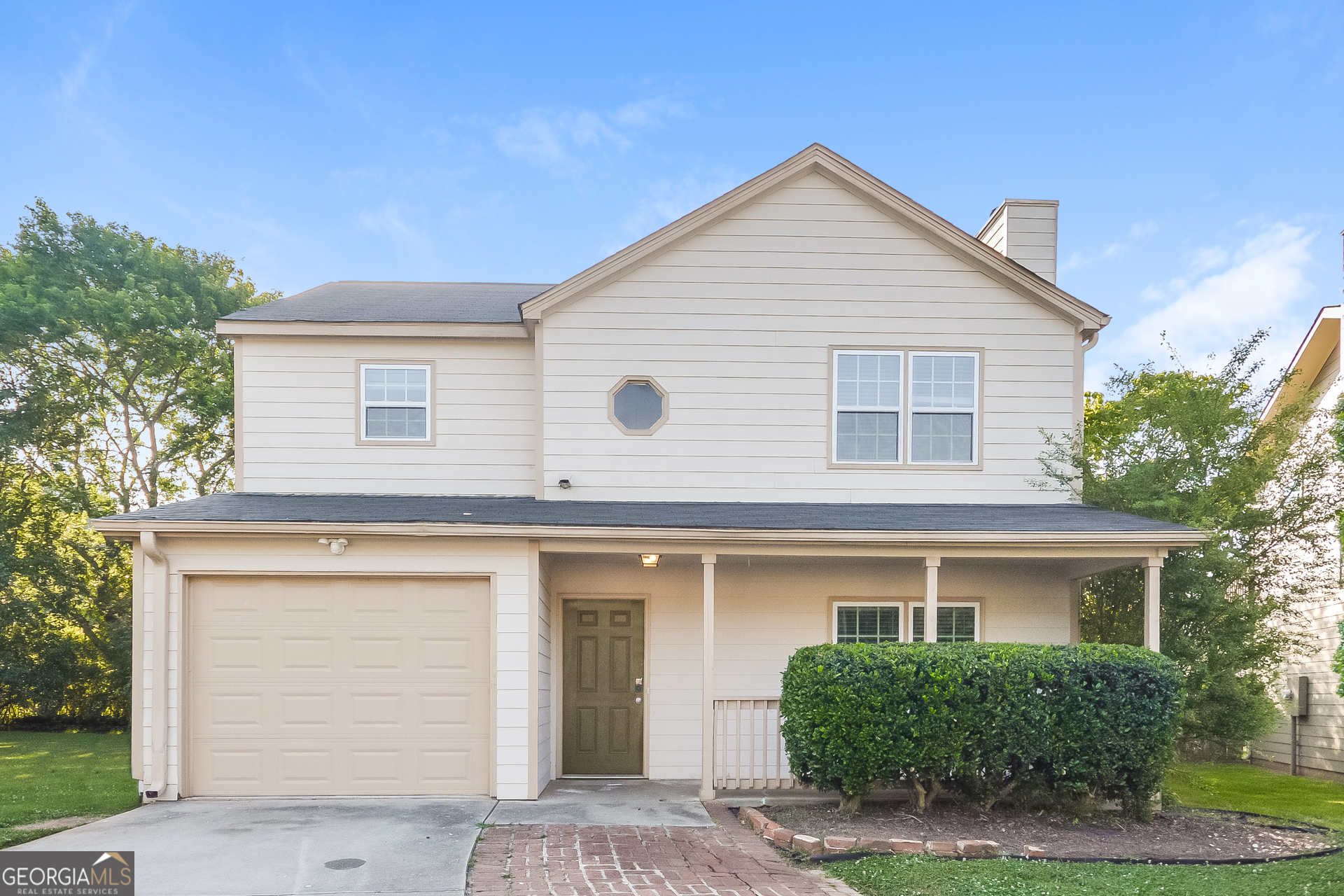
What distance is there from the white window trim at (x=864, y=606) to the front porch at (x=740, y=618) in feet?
0.04

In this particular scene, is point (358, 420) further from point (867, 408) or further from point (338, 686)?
point (867, 408)

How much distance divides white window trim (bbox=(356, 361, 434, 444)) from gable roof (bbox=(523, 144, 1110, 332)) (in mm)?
1542

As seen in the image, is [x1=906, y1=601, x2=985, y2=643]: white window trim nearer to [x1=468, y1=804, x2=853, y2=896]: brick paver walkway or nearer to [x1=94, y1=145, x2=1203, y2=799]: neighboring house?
[x1=94, y1=145, x2=1203, y2=799]: neighboring house

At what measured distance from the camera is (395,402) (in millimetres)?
9805

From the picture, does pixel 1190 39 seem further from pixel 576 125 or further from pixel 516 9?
pixel 576 125

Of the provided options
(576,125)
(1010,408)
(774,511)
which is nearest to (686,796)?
(774,511)

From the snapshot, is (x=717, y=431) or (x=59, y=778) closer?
(x=717, y=431)

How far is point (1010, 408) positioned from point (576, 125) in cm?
1695

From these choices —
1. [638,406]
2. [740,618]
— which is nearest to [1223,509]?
[740,618]

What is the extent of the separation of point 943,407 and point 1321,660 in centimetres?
726

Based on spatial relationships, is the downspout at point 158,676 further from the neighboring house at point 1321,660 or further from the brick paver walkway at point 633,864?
the neighboring house at point 1321,660

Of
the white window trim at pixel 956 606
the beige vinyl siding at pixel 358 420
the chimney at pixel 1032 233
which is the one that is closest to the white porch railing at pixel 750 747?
the white window trim at pixel 956 606

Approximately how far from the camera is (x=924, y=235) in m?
9.47

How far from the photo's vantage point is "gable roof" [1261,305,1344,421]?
11.4 m
